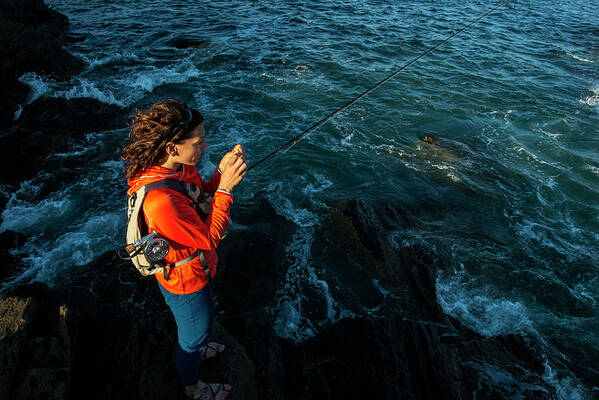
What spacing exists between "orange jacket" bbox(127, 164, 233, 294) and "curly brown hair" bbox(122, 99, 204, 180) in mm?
79

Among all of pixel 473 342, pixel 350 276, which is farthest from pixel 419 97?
pixel 473 342

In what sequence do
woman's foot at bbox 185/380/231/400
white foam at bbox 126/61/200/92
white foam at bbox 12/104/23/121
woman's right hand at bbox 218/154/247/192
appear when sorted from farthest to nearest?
white foam at bbox 126/61/200/92
white foam at bbox 12/104/23/121
woman's foot at bbox 185/380/231/400
woman's right hand at bbox 218/154/247/192

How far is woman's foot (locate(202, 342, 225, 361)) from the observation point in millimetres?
3184

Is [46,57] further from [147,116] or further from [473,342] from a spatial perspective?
[473,342]

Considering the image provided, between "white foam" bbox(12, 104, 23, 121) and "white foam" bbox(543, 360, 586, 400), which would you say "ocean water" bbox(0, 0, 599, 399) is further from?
"white foam" bbox(12, 104, 23, 121)

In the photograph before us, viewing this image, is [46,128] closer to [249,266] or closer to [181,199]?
[249,266]

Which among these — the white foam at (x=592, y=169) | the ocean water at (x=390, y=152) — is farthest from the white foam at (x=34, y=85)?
the white foam at (x=592, y=169)

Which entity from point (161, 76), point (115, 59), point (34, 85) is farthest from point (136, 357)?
point (115, 59)

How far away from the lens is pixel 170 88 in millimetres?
10648

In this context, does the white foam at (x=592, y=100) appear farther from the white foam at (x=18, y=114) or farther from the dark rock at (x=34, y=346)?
the white foam at (x=18, y=114)

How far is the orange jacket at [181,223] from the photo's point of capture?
1.98 m

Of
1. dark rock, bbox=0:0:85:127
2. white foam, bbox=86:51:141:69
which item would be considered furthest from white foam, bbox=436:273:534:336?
white foam, bbox=86:51:141:69

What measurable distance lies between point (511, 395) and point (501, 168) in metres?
5.80

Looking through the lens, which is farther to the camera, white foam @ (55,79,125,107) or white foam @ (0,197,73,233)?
white foam @ (55,79,125,107)
